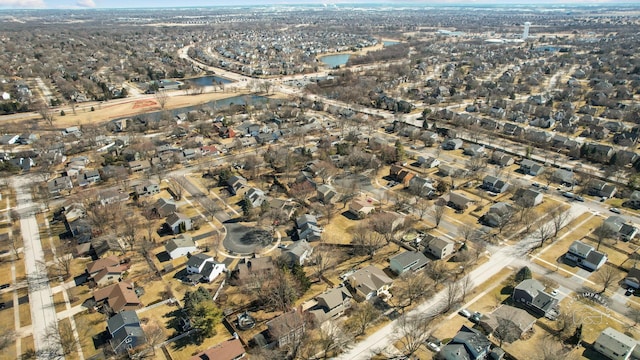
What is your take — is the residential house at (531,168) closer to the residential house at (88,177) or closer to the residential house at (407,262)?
the residential house at (407,262)

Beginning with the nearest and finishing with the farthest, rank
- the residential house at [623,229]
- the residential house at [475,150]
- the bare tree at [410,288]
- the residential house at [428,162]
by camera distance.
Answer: the bare tree at [410,288]
the residential house at [623,229]
the residential house at [428,162]
the residential house at [475,150]

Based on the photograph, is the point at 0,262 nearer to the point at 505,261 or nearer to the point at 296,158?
the point at 296,158

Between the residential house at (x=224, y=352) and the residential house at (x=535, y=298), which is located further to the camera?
the residential house at (x=535, y=298)

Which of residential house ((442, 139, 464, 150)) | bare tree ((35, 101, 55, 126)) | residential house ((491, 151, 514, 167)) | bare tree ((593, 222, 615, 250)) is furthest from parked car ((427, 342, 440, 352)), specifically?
bare tree ((35, 101, 55, 126))

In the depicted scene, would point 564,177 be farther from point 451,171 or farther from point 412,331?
point 412,331

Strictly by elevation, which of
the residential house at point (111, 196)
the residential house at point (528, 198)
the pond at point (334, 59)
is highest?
the pond at point (334, 59)

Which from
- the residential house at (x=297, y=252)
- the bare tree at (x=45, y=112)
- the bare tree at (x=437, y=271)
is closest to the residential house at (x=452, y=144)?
the bare tree at (x=437, y=271)
